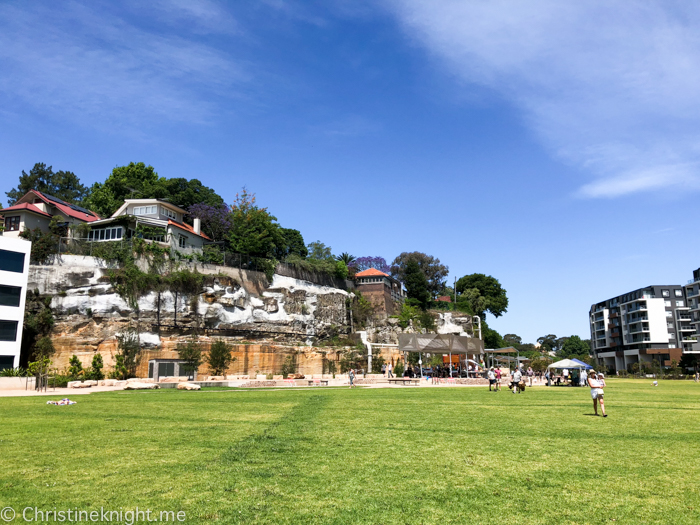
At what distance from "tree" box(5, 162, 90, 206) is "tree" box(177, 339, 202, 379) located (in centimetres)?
3874

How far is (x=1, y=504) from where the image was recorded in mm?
5758

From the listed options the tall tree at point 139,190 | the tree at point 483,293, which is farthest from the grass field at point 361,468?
the tree at point 483,293

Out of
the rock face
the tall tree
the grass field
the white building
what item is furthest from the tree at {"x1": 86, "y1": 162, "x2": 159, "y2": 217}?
the grass field

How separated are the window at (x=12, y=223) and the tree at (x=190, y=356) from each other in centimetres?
2012

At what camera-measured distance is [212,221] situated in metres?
60.4

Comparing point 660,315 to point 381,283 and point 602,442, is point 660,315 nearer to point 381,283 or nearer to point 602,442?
point 381,283

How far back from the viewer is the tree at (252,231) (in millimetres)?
54875

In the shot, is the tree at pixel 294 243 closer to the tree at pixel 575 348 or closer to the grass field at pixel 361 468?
the grass field at pixel 361 468

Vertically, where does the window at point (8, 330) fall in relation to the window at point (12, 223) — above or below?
below

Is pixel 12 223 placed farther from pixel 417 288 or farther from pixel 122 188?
pixel 417 288

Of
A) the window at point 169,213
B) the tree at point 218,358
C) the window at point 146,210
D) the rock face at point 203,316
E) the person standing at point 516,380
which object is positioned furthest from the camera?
the window at point 169,213

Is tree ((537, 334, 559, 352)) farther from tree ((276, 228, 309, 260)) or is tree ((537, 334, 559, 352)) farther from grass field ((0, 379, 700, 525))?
grass field ((0, 379, 700, 525))

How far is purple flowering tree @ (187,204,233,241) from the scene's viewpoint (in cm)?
6012

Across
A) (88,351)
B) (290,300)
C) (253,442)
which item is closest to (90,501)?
(253,442)
